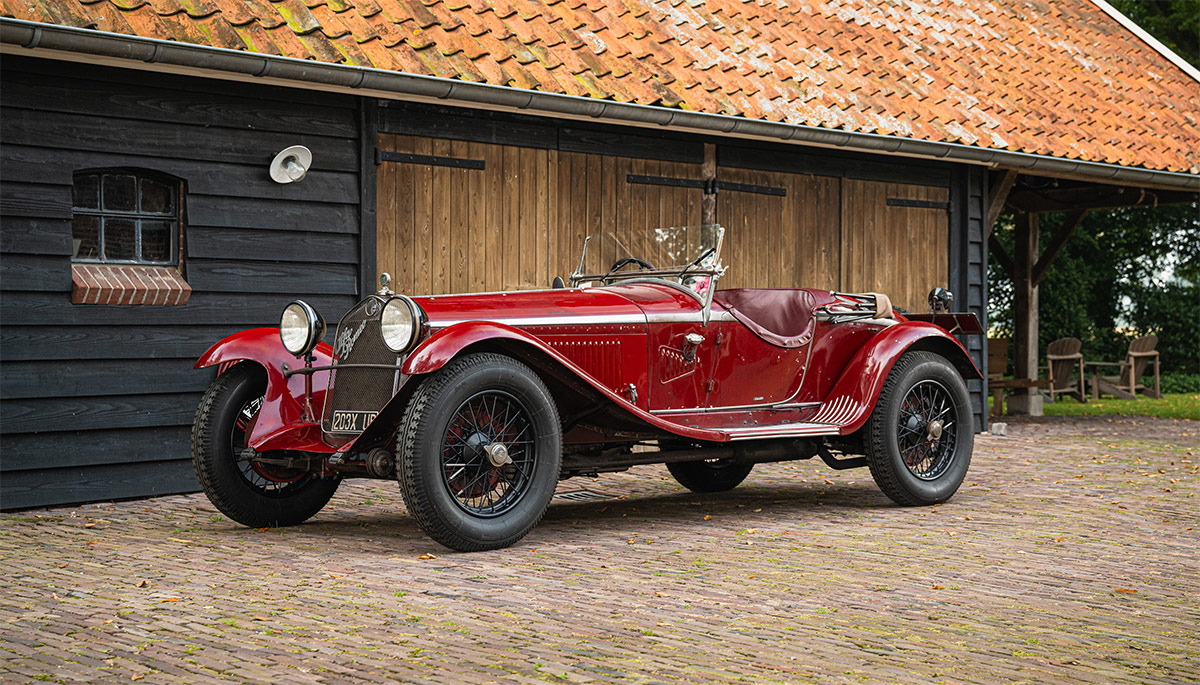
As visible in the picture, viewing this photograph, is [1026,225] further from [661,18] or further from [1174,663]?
[1174,663]

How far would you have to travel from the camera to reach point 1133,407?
1661cm

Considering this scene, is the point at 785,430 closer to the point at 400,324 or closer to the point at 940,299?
the point at 940,299

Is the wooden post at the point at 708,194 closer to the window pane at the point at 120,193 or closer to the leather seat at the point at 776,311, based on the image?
the leather seat at the point at 776,311

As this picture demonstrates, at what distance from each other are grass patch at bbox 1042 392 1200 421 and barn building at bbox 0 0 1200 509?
11.1 ft

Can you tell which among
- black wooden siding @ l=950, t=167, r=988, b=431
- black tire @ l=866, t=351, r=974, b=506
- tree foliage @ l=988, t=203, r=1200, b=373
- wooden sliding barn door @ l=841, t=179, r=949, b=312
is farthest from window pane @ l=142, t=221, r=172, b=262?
tree foliage @ l=988, t=203, r=1200, b=373

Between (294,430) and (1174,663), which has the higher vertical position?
(294,430)

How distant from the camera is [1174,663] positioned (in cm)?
366

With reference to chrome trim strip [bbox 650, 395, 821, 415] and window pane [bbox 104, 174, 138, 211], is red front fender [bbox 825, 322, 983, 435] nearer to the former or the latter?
chrome trim strip [bbox 650, 395, 821, 415]

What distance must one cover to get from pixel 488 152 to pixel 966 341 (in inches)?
233

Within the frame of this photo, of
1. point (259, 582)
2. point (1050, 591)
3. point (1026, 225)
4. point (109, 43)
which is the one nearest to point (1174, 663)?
point (1050, 591)

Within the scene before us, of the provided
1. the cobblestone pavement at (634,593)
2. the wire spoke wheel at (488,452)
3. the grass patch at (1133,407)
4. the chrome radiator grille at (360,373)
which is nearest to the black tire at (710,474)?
the cobblestone pavement at (634,593)

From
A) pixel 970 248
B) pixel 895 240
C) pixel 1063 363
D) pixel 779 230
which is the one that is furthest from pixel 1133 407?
pixel 779 230

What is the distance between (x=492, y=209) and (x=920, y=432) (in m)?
3.48

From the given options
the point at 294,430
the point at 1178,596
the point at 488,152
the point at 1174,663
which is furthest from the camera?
the point at 488,152
